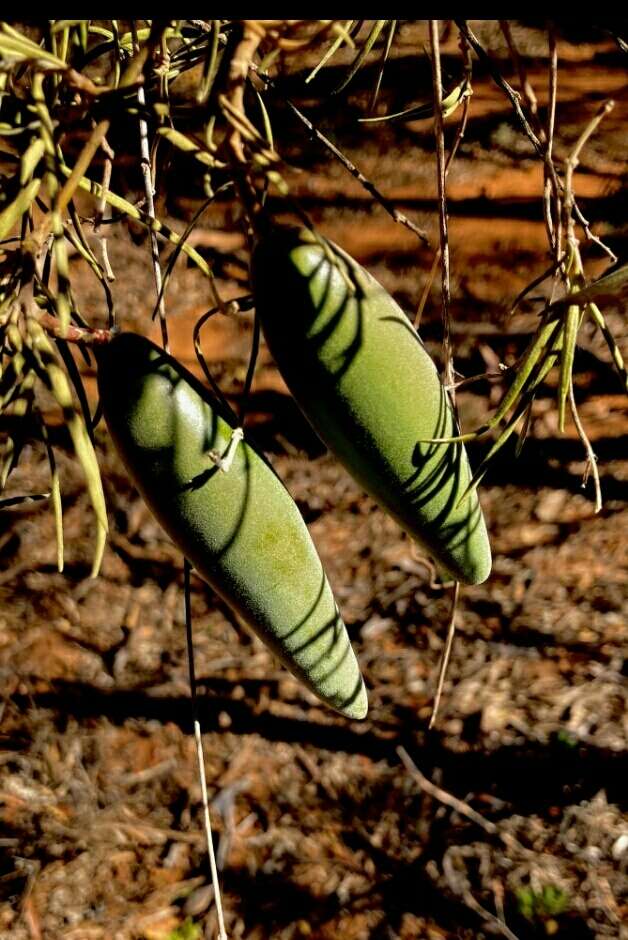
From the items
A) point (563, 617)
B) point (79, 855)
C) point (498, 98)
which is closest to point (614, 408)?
point (563, 617)

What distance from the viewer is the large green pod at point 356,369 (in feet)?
1.65

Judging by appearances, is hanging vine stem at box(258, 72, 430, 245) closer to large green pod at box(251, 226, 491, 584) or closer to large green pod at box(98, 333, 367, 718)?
large green pod at box(251, 226, 491, 584)

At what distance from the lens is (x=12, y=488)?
1804mm

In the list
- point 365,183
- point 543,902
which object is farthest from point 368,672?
point 365,183

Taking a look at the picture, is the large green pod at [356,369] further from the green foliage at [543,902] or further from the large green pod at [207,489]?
the green foliage at [543,902]

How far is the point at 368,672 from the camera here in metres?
1.77

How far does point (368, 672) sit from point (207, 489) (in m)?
1.31

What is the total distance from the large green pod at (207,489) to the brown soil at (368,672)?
1182 mm

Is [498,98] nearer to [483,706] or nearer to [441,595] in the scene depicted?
[441,595]

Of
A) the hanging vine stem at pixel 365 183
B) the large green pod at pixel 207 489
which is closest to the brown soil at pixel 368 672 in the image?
the hanging vine stem at pixel 365 183

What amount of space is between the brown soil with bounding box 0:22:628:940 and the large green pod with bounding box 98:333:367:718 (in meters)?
1.18

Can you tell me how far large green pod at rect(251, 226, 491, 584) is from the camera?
0.50 meters

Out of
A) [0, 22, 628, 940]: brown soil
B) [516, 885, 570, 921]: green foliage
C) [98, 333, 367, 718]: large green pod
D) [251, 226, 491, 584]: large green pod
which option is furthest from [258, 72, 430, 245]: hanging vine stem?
[516, 885, 570, 921]: green foliage

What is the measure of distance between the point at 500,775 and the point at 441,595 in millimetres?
362
